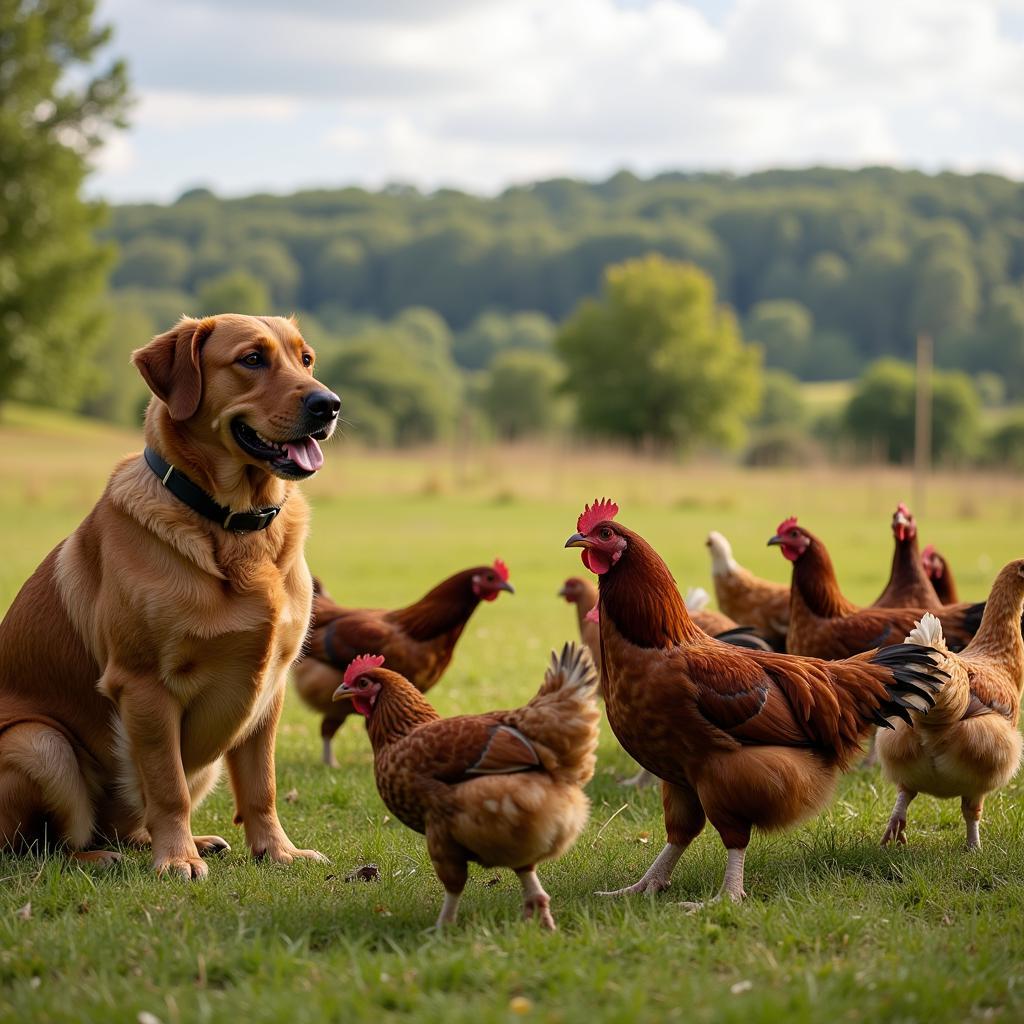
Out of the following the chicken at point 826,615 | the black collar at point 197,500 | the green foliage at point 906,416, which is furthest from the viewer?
the green foliage at point 906,416

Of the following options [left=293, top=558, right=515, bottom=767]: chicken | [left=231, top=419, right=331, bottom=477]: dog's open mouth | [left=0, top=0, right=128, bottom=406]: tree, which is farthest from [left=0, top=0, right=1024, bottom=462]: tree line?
[left=231, top=419, right=331, bottom=477]: dog's open mouth

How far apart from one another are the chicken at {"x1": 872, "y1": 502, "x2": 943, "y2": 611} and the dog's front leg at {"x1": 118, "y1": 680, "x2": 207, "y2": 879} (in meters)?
4.85

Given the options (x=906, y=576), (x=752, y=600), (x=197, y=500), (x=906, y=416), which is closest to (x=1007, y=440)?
(x=906, y=416)

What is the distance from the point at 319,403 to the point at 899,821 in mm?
3631

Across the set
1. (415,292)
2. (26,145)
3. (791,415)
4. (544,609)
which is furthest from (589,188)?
(544,609)

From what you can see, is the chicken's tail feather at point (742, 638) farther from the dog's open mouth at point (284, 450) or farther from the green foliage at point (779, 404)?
the green foliage at point (779, 404)

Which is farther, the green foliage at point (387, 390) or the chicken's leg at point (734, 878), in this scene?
the green foliage at point (387, 390)

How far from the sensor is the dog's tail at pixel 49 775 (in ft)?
17.0

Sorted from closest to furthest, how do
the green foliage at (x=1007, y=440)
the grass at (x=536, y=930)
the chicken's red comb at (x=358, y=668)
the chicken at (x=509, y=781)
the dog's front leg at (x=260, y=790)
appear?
the grass at (x=536, y=930), the chicken at (x=509, y=781), the chicken's red comb at (x=358, y=668), the dog's front leg at (x=260, y=790), the green foliage at (x=1007, y=440)

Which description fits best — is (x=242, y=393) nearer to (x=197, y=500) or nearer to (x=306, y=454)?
(x=306, y=454)

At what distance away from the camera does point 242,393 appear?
538cm

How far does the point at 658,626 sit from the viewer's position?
203 inches

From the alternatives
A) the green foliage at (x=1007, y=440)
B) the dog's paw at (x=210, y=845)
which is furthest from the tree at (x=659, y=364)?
the dog's paw at (x=210, y=845)

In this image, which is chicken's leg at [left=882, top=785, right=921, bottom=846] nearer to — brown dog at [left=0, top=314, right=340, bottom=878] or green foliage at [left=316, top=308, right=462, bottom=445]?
brown dog at [left=0, top=314, right=340, bottom=878]
